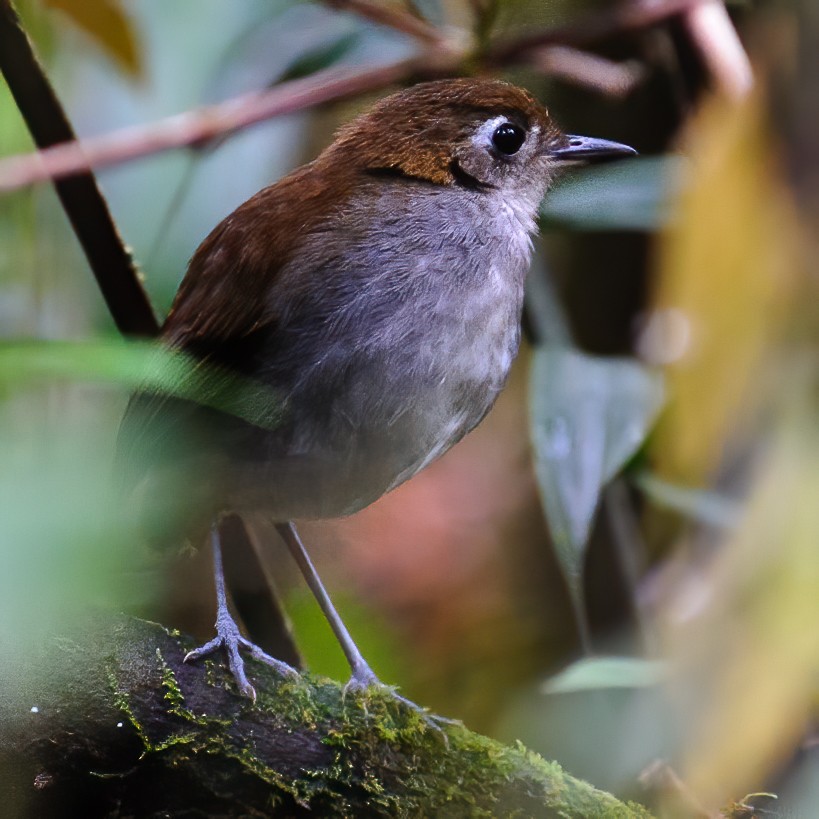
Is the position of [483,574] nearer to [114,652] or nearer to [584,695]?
[584,695]

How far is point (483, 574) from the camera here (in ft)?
8.11

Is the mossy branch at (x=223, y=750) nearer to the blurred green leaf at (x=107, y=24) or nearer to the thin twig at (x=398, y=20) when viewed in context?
the blurred green leaf at (x=107, y=24)

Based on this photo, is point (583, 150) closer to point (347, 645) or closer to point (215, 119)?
point (215, 119)

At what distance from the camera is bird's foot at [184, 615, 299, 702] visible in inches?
47.6

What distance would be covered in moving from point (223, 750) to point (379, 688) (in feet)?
0.80

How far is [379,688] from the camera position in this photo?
1324 millimetres

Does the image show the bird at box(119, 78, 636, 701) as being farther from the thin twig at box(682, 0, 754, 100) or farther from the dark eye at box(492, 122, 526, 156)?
the thin twig at box(682, 0, 754, 100)

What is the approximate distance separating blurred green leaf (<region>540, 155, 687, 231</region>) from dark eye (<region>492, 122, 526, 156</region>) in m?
0.11

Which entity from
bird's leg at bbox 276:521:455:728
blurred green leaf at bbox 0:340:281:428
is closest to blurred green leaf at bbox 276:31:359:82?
bird's leg at bbox 276:521:455:728

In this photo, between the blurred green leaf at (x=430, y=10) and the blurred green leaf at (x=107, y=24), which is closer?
the blurred green leaf at (x=107, y=24)

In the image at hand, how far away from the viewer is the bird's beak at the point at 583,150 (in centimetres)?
155

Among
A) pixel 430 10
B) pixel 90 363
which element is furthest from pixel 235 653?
pixel 430 10

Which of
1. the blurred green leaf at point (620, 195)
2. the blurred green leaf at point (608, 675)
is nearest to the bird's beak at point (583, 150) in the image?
the blurred green leaf at point (620, 195)

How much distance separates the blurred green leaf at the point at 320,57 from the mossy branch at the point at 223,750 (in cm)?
93
